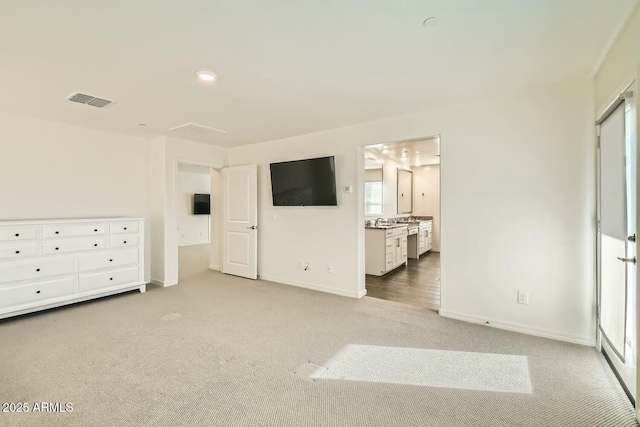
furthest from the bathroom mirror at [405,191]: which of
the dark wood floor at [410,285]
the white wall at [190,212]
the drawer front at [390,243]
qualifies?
the white wall at [190,212]

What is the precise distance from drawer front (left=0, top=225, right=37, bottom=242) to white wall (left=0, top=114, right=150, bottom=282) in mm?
558

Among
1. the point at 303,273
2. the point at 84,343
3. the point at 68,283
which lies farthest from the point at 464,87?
the point at 68,283

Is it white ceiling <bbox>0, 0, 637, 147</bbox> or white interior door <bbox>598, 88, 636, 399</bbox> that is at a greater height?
white ceiling <bbox>0, 0, 637, 147</bbox>

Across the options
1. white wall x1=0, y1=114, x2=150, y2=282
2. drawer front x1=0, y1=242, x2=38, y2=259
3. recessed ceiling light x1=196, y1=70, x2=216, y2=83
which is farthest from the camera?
white wall x1=0, y1=114, x2=150, y2=282

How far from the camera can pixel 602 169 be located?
7.98 feet

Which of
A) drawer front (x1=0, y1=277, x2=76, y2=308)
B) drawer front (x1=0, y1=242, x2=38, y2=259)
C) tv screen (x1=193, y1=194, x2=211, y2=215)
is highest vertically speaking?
tv screen (x1=193, y1=194, x2=211, y2=215)

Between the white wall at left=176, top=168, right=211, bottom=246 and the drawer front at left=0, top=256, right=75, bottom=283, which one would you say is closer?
the drawer front at left=0, top=256, right=75, bottom=283

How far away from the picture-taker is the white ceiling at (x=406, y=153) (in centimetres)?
549

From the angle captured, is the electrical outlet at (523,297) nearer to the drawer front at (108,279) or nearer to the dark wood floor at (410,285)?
the dark wood floor at (410,285)

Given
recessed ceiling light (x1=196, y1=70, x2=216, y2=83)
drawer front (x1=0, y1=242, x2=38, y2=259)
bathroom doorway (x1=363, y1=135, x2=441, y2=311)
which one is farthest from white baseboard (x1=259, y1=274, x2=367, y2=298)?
recessed ceiling light (x1=196, y1=70, x2=216, y2=83)

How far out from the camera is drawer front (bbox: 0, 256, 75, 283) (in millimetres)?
3131

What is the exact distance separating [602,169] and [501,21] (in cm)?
163

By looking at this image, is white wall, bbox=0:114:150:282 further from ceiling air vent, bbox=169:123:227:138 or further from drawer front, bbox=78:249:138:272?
ceiling air vent, bbox=169:123:227:138

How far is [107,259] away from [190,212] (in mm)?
5852
